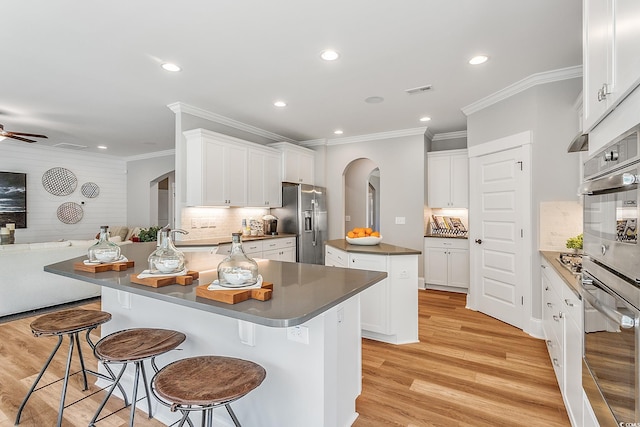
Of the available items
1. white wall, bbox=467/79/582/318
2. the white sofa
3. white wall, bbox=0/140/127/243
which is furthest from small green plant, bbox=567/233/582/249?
white wall, bbox=0/140/127/243

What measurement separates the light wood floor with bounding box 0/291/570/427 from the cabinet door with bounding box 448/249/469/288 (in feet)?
5.19

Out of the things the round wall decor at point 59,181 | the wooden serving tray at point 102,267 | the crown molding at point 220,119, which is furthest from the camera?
the round wall decor at point 59,181

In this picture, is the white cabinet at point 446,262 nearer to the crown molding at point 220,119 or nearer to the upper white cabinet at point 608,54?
the crown molding at point 220,119

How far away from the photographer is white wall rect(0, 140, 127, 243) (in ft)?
21.9

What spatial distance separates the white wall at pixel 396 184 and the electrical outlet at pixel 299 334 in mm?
4317

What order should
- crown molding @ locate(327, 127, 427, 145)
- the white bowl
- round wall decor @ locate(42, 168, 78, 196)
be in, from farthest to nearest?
round wall decor @ locate(42, 168, 78, 196) → crown molding @ locate(327, 127, 427, 145) → the white bowl

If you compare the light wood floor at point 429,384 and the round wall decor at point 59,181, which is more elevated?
the round wall decor at point 59,181

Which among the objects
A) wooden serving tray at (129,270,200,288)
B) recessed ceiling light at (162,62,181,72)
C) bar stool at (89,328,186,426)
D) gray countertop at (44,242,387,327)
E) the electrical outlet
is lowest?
bar stool at (89,328,186,426)

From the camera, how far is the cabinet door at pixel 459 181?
211 inches

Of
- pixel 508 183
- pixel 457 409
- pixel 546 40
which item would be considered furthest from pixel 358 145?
pixel 457 409

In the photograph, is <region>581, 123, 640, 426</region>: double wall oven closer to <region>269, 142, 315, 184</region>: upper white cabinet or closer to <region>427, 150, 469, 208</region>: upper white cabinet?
<region>427, 150, 469, 208</region>: upper white cabinet

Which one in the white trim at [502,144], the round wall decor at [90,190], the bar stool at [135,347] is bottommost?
the bar stool at [135,347]

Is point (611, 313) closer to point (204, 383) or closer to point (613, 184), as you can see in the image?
point (613, 184)

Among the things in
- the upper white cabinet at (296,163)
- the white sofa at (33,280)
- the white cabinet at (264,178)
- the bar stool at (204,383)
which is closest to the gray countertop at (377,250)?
the bar stool at (204,383)
